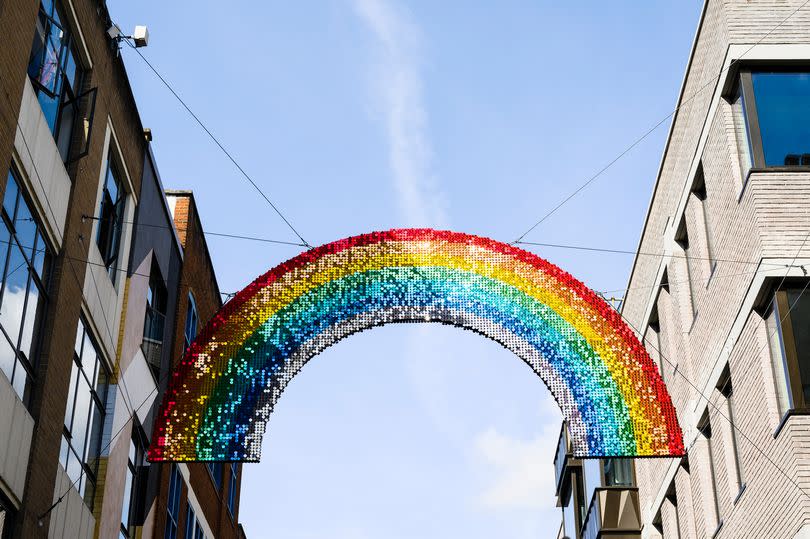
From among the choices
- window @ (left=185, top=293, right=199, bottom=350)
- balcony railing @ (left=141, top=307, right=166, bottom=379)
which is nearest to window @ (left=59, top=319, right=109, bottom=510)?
balcony railing @ (left=141, top=307, right=166, bottom=379)

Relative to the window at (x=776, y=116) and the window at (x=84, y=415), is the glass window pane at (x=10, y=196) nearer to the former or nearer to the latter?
the window at (x=84, y=415)

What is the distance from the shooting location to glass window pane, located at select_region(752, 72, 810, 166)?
58.9ft

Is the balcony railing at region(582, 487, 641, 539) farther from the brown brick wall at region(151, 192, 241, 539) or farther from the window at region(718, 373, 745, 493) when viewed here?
the brown brick wall at region(151, 192, 241, 539)

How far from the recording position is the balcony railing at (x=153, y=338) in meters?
24.6

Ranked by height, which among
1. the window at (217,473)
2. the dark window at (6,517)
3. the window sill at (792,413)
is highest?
the window at (217,473)

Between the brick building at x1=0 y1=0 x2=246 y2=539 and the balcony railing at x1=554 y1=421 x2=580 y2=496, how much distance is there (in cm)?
1216

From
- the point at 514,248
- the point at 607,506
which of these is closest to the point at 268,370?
the point at 514,248

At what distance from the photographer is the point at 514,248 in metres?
19.2

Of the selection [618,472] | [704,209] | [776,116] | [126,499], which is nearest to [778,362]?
[776,116]

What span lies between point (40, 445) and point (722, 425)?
11246 millimetres

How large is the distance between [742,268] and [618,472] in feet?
38.4

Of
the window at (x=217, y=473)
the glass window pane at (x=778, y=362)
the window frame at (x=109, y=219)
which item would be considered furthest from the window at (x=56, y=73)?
the window at (x=217, y=473)

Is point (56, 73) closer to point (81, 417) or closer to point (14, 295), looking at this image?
point (14, 295)

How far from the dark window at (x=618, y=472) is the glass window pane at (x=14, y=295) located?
1620cm
